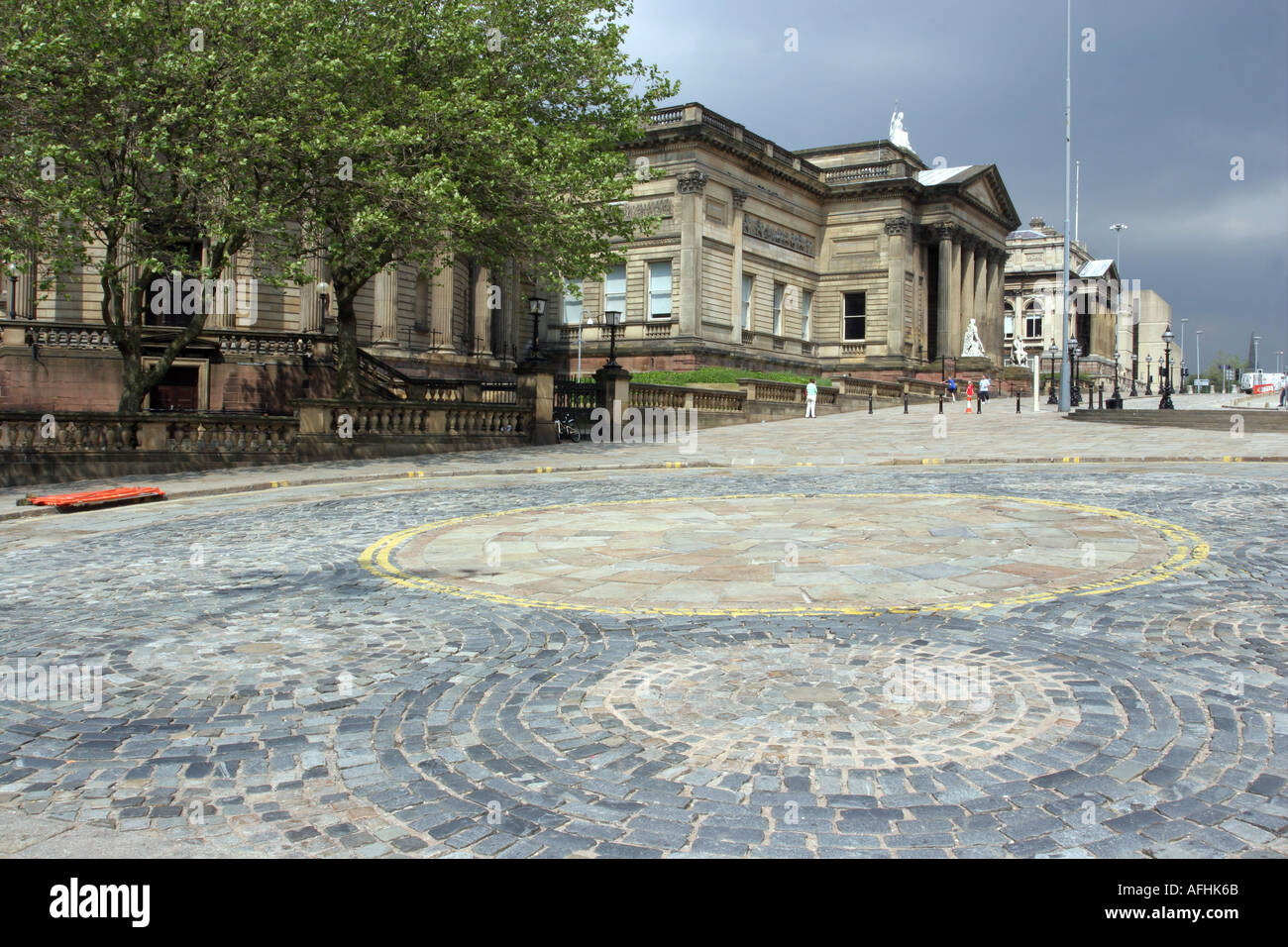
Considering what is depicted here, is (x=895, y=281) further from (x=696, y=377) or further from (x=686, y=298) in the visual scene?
(x=696, y=377)

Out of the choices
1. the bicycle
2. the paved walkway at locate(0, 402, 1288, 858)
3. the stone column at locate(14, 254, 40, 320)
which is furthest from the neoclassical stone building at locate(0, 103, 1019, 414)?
the paved walkway at locate(0, 402, 1288, 858)

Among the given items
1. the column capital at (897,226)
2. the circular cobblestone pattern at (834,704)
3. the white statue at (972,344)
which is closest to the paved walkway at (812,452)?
the circular cobblestone pattern at (834,704)

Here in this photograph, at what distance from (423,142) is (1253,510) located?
18.0 m

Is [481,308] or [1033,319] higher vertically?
[1033,319]

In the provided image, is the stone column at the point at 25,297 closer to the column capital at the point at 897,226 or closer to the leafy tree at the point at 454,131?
the leafy tree at the point at 454,131

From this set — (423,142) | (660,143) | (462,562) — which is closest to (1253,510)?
(462,562)

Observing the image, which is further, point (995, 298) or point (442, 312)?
point (995, 298)

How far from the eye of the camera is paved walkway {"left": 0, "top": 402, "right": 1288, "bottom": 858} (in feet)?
11.8

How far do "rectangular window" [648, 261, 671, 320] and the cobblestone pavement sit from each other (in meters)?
42.9

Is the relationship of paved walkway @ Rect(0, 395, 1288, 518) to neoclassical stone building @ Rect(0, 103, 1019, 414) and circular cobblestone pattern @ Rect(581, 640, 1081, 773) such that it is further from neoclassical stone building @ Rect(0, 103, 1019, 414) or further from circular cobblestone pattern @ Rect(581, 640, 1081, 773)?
circular cobblestone pattern @ Rect(581, 640, 1081, 773)

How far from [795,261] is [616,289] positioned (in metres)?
13.8

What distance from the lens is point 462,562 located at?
9.29 meters

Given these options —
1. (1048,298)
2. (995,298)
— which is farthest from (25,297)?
(1048,298)

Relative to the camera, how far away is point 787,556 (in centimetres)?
920
